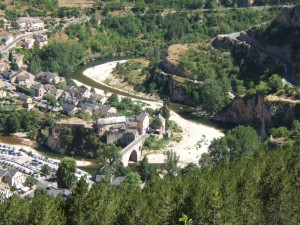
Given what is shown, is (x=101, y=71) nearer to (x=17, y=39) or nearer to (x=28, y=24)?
(x=17, y=39)

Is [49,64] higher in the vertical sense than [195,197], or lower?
lower

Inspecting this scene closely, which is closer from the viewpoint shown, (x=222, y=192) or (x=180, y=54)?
(x=222, y=192)

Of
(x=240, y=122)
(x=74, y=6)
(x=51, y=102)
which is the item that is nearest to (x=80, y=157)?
(x=51, y=102)

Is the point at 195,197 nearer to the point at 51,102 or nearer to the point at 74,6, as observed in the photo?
the point at 51,102

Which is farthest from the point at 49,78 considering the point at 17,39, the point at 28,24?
the point at 28,24

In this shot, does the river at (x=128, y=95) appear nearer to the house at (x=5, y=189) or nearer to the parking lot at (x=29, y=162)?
the parking lot at (x=29, y=162)

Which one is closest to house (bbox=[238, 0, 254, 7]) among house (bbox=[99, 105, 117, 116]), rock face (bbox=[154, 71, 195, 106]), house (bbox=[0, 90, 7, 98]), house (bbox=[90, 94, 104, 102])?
rock face (bbox=[154, 71, 195, 106])
